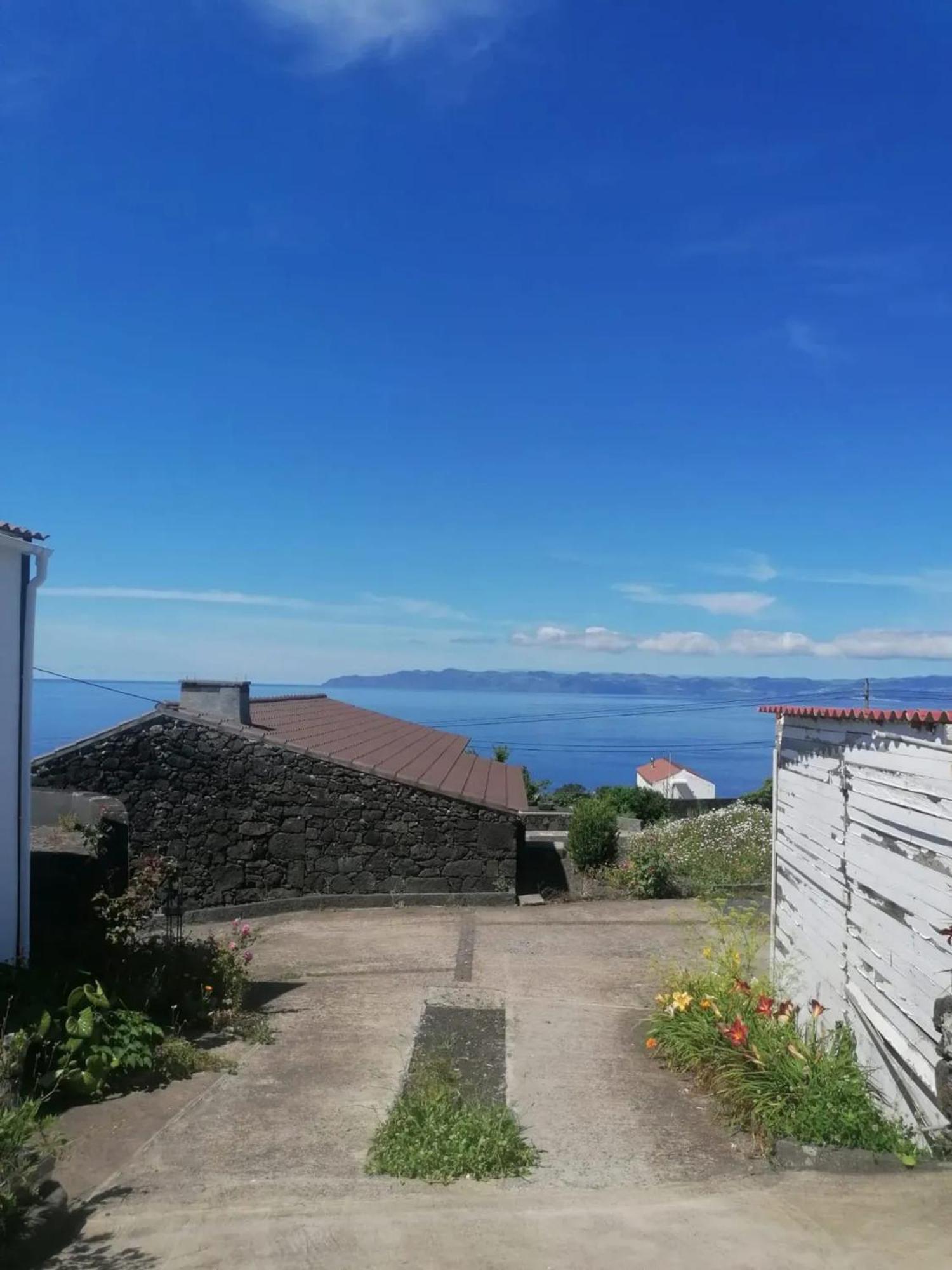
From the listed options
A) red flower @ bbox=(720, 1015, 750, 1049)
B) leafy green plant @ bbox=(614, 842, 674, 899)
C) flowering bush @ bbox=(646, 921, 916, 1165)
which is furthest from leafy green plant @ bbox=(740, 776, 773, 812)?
red flower @ bbox=(720, 1015, 750, 1049)

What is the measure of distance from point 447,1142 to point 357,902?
979 centimetres

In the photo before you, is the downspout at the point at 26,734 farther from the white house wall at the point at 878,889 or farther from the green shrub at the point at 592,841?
the green shrub at the point at 592,841

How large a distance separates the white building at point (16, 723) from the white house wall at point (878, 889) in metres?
6.01

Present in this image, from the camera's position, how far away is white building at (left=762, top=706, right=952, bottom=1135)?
5.24m

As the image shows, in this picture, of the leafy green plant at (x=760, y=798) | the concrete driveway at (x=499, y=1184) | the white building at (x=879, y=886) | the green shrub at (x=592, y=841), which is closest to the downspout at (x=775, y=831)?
the white building at (x=879, y=886)

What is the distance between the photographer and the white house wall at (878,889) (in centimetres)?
527

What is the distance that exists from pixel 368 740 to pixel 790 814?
A: 13548mm

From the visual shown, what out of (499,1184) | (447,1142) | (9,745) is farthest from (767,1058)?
(9,745)

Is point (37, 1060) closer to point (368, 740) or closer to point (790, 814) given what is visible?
point (790, 814)

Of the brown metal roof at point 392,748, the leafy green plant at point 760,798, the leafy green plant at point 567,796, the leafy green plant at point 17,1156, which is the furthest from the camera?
the leafy green plant at point 567,796

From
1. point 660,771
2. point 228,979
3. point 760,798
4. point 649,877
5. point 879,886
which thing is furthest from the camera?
point 660,771

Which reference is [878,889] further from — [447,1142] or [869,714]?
[447,1142]

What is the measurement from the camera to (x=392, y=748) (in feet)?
67.3

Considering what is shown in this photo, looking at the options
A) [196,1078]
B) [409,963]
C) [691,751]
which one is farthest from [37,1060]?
[691,751]
